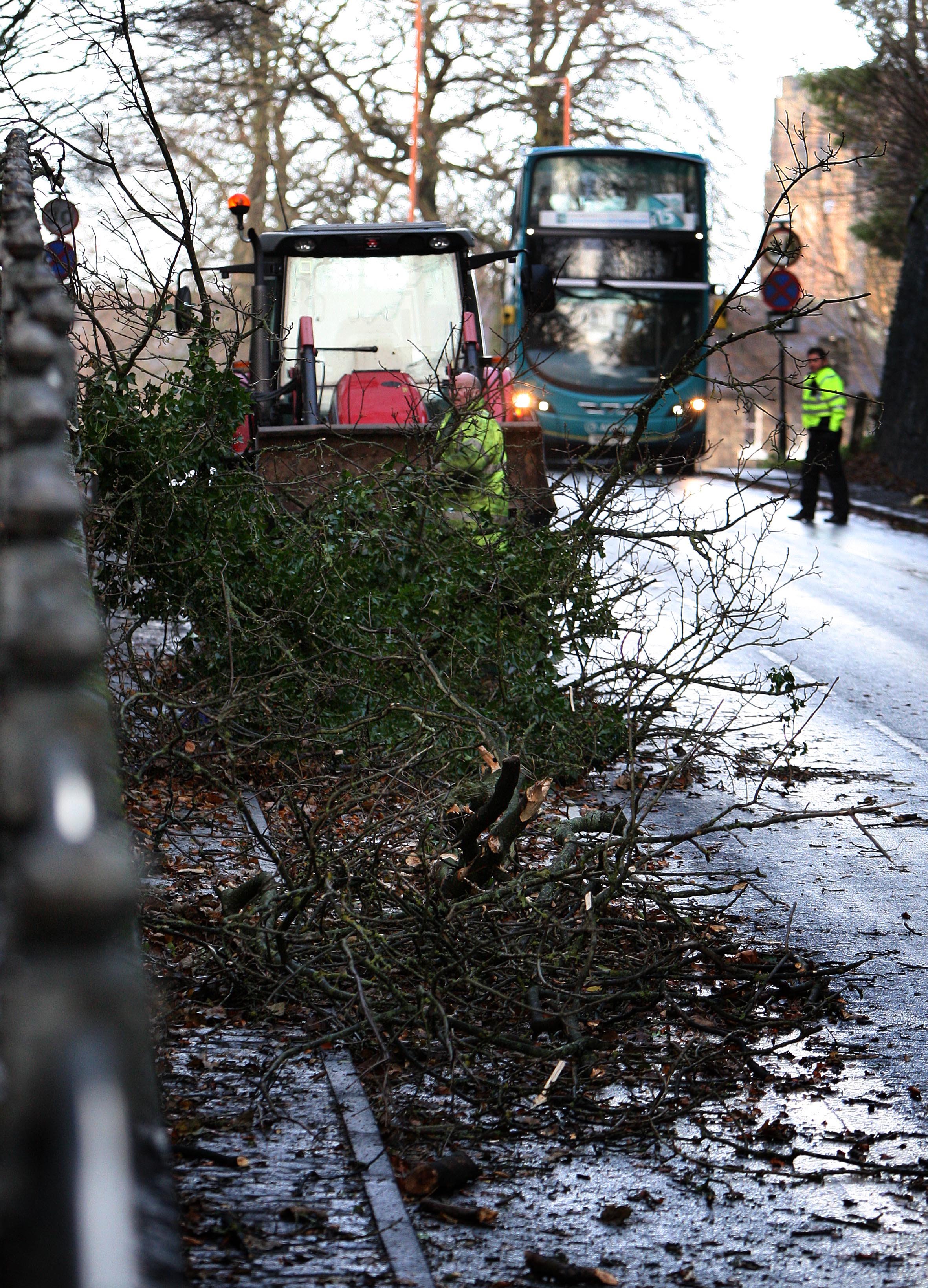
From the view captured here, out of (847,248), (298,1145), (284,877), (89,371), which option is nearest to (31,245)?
(298,1145)

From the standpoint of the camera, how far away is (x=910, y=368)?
2869 cm

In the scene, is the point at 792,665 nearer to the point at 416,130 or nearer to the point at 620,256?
the point at 620,256

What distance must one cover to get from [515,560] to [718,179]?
28534 millimetres

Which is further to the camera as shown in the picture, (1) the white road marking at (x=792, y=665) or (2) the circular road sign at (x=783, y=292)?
(2) the circular road sign at (x=783, y=292)

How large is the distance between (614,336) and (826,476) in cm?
460

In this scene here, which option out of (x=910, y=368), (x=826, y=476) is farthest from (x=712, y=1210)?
(x=910, y=368)

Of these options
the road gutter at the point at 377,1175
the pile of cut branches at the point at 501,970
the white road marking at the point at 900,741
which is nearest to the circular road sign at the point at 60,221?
the pile of cut branches at the point at 501,970

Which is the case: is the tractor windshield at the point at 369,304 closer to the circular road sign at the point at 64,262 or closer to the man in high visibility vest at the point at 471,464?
the man in high visibility vest at the point at 471,464

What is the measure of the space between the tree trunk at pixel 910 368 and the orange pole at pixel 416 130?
9.21 meters

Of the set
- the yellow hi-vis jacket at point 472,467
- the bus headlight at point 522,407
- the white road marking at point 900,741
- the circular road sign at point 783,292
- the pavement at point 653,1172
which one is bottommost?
the pavement at point 653,1172

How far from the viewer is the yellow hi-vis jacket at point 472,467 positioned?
7.29 metres

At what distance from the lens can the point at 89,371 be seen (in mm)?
7840

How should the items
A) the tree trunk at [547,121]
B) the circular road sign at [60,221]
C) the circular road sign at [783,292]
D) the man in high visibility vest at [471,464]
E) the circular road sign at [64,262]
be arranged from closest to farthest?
the circular road sign at [64,262], the circular road sign at [60,221], the man in high visibility vest at [471,464], the circular road sign at [783,292], the tree trunk at [547,121]

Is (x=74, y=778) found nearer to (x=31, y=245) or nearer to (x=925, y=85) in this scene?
(x=31, y=245)
